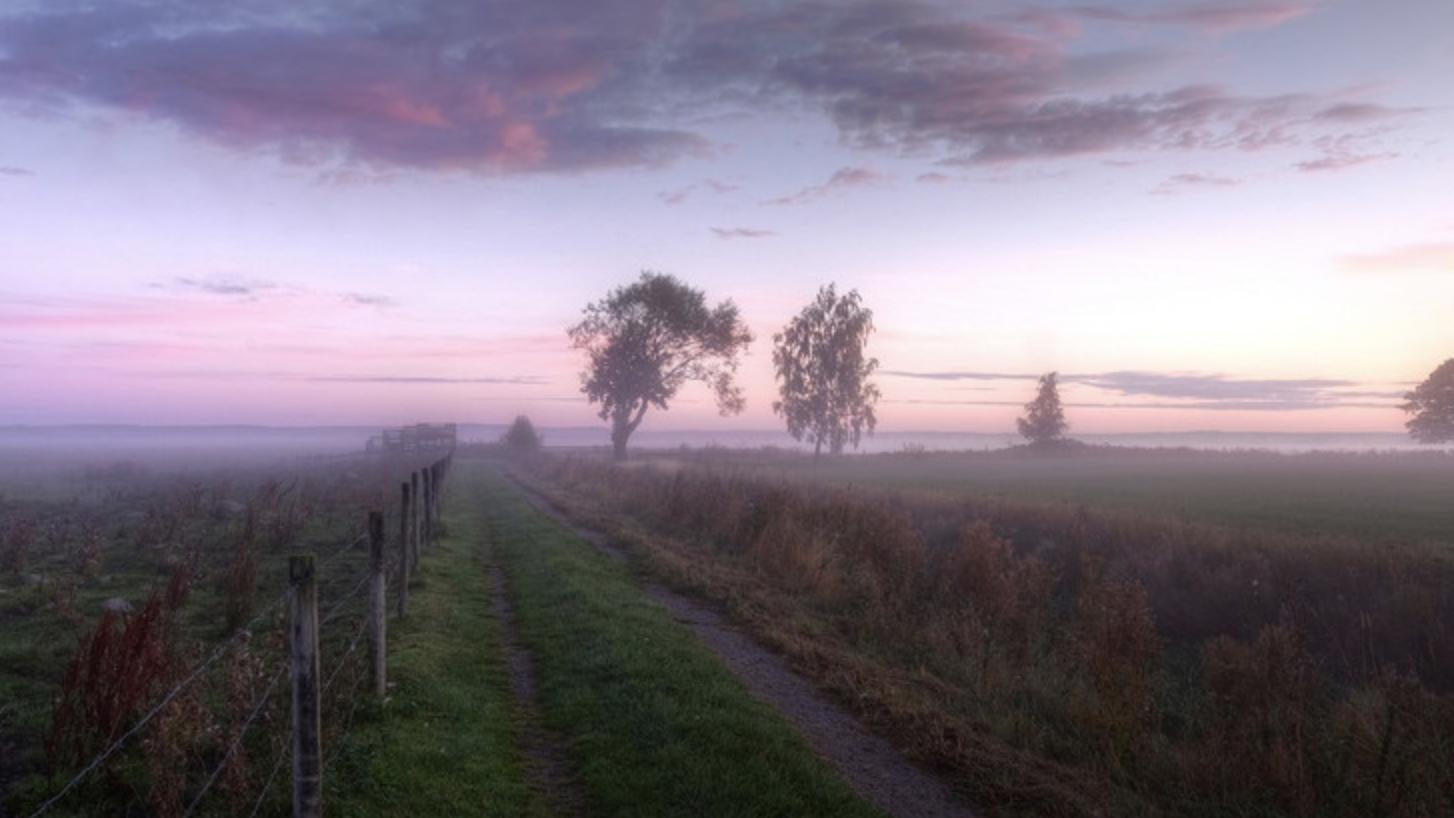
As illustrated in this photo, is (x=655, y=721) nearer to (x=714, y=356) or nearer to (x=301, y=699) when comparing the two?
(x=301, y=699)

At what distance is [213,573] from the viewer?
1603 cm

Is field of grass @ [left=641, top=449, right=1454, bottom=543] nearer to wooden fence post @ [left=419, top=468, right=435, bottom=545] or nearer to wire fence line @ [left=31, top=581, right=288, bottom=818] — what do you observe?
wooden fence post @ [left=419, top=468, right=435, bottom=545]

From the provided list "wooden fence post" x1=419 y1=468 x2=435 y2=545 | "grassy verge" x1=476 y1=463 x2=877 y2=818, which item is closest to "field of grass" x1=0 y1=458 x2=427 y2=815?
"wooden fence post" x1=419 y1=468 x2=435 y2=545

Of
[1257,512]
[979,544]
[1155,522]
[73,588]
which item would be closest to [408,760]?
[73,588]

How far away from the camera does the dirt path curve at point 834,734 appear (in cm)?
732

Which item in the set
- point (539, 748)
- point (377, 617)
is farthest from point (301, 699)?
point (377, 617)

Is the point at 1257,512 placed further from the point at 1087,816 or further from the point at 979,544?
the point at 1087,816

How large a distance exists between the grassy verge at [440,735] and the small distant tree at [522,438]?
3079 inches

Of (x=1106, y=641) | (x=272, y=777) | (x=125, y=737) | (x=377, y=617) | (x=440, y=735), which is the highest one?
(x=125, y=737)

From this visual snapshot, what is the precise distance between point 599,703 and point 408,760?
2.32 meters

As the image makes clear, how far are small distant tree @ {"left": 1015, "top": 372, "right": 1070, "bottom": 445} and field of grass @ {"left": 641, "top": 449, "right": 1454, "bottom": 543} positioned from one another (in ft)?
49.7

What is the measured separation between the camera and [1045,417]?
97.2m

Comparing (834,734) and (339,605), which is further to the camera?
(339,605)

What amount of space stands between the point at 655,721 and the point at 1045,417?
95.4m
